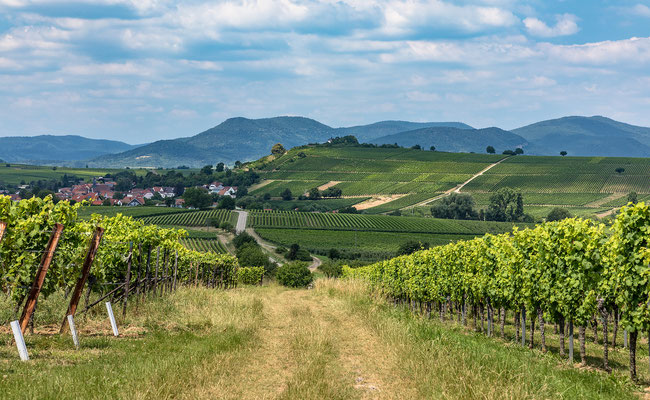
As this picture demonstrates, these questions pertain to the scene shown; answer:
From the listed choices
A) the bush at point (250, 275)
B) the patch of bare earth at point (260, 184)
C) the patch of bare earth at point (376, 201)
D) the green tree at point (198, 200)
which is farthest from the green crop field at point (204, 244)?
the patch of bare earth at point (260, 184)

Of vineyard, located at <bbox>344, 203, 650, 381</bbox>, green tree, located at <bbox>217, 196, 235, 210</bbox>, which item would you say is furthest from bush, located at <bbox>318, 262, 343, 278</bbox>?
green tree, located at <bbox>217, 196, 235, 210</bbox>

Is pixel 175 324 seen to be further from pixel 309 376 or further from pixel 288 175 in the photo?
pixel 288 175

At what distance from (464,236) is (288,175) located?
95.7m

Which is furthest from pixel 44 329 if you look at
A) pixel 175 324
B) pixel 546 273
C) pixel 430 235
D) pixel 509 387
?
pixel 430 235

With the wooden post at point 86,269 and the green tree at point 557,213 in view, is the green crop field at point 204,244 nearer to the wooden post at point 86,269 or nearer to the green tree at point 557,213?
the green tree at point 557,213

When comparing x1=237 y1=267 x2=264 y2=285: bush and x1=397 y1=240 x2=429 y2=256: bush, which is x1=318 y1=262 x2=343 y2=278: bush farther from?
x1=397 y1=240 x2=429 y2=256: bush

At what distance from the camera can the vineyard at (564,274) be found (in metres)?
10.6

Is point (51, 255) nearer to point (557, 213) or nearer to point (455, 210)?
point (557, 213)

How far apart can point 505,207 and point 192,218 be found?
66.9m

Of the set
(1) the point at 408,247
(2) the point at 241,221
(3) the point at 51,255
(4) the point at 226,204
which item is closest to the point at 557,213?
(1) the point at 408,247

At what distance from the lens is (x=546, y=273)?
1435 cm

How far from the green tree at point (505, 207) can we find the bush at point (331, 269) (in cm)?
5554

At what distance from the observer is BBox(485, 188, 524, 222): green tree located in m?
123

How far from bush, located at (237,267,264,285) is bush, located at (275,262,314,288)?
242 centimetres
